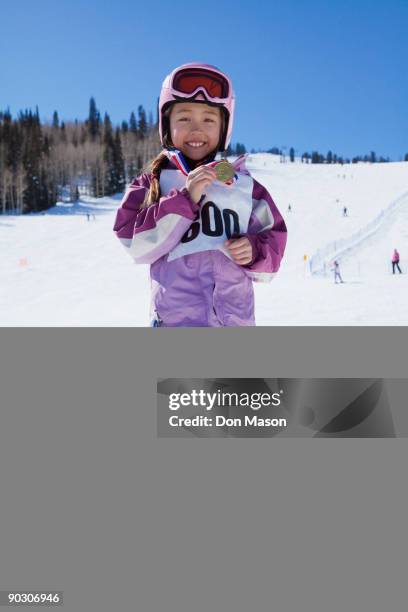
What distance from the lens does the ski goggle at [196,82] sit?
1906mm

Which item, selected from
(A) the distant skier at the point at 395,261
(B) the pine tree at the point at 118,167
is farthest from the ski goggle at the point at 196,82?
(B) the pine tree at the point at 118,167

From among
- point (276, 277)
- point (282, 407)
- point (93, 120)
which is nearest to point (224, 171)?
point (282, 407)

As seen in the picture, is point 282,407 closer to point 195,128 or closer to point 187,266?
point 187,266

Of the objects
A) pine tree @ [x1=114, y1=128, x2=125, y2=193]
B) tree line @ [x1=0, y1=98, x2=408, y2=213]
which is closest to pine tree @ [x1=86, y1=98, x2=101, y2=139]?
tree line @ [x1=0, y1=98, x2=408, y2=213]

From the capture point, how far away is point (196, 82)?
191 centimetres

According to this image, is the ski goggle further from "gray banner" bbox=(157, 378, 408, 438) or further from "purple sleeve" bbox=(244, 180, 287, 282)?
"gray banner" bbox=(157, 378, 408, 438)

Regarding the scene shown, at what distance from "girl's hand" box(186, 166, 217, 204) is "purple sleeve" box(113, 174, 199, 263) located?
2cm

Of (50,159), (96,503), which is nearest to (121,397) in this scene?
(96,503)

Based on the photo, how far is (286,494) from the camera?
1407mm

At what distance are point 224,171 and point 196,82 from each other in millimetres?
398

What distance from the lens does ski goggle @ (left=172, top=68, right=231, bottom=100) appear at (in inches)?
75.0

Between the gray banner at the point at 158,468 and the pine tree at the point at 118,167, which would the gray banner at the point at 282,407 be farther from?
the pine tree at the point at 118,167

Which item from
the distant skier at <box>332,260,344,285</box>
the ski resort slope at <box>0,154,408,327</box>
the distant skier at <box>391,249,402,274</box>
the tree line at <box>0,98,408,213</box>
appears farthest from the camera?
the tree line at <box>0,98,408,213</box>

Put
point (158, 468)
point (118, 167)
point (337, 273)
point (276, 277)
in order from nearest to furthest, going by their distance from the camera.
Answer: point (158, 468) < point (337, 273) < point (276, 277) < point (118, 167)
